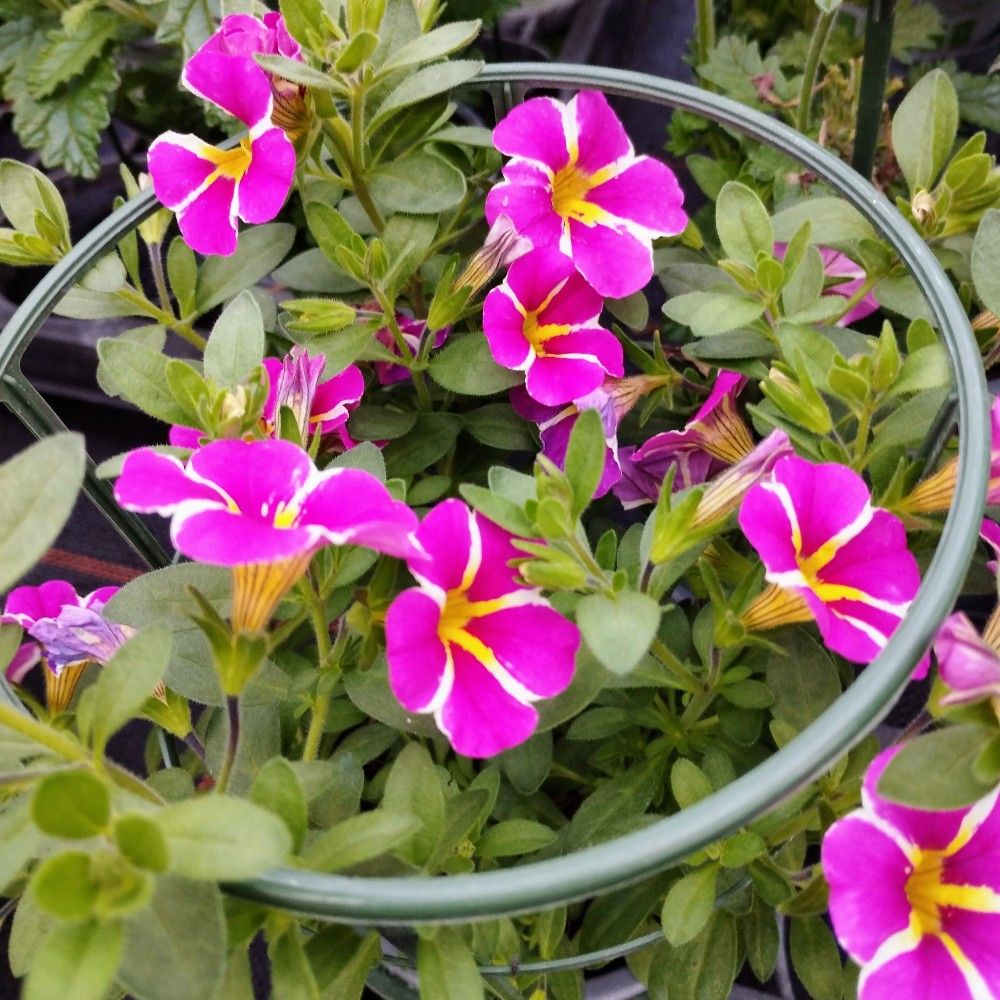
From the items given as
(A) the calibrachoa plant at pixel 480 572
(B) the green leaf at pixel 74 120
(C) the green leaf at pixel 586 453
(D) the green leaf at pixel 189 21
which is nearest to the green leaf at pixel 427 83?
(A) the calibrachoa plant at pixel 480 572

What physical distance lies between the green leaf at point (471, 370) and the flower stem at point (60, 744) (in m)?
Result: 0.26

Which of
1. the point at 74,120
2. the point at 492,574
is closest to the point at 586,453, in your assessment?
the point at 492,574

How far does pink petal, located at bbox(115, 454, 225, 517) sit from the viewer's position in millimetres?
330

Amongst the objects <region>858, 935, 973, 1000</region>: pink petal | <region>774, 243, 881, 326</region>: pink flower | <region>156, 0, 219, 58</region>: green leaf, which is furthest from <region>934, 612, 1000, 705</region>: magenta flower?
<region>156, 0, 219, 58</region>: green leaf

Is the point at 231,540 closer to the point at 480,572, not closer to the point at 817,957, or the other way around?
the point at 480,572

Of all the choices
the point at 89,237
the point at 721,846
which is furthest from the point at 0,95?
the point at 721,846

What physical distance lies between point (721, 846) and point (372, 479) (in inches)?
9.3

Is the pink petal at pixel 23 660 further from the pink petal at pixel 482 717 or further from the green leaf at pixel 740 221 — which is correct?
the green leaf at pixel 740 221

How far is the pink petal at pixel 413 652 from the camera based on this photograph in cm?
37

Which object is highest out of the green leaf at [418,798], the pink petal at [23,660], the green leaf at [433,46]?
the green leaf at [433,46]

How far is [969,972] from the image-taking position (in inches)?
14.0

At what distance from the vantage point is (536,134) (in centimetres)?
53

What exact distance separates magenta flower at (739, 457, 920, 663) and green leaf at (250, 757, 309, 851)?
0.19 metres

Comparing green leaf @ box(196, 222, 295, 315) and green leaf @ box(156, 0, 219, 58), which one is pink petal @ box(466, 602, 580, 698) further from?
green leaf @ box(156, 0, 219, 58)
